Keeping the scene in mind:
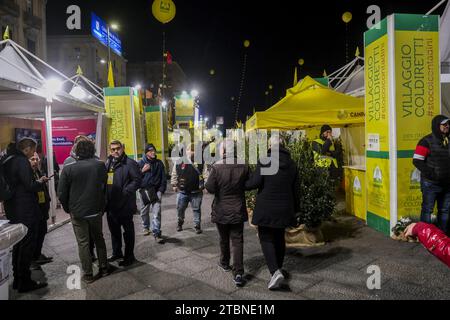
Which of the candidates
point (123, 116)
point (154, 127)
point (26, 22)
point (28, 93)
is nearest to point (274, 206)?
point (28, 93)

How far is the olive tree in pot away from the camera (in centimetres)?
548

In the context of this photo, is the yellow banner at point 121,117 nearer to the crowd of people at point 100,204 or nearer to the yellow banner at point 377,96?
the crowd of people at point 100,204

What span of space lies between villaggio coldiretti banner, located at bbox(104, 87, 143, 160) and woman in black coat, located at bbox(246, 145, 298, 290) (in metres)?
6.51

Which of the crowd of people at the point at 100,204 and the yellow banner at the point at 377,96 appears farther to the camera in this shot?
the yellow banner at the point at 377,96

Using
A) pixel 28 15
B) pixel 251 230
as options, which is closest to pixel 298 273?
pixel 251 230

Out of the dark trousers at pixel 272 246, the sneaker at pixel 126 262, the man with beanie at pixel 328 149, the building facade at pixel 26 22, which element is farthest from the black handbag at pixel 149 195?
the building facade at pixel 26 22

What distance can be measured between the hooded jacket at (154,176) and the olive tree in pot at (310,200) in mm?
2370

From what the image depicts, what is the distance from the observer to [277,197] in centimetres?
416

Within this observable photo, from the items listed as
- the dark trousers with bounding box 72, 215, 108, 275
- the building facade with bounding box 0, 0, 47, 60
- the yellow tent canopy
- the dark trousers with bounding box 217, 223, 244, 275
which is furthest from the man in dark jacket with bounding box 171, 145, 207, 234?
the building facade with bounding box 0, 0, 47, 60

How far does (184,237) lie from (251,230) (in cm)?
131

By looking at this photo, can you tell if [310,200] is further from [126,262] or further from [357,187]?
[126,262]

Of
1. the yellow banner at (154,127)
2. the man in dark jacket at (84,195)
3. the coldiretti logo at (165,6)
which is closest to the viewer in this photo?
the man in dark jacket at (84,195)

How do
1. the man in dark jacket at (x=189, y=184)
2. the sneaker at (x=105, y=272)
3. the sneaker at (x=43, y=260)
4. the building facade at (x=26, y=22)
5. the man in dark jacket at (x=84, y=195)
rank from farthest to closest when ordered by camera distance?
1. the building facade at (x=26, y=22)
2. the man in dark jacket at (x=189, y=184)
3. the sneaker at (x=43, y=260)
4. the sneaker at (x=105, y=272)
5. the man in dark jacket at (x=84, y=195)

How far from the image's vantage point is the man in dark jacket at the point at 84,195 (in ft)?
14.3
